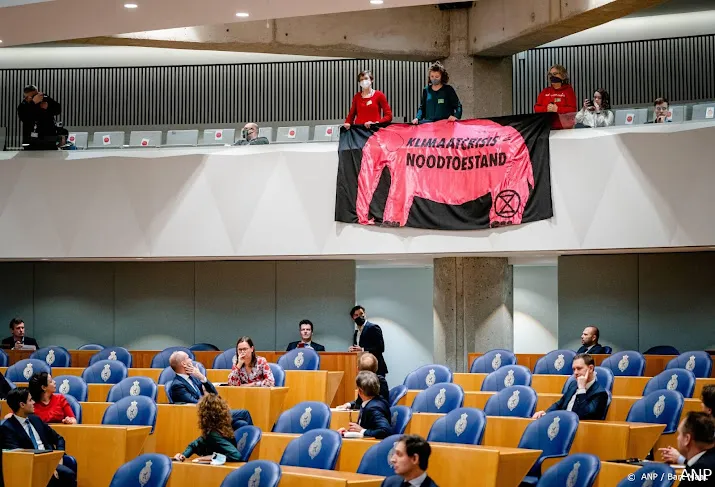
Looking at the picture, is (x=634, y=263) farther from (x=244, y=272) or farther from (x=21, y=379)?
(x=21, y=379)

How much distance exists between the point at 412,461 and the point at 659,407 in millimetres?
3343

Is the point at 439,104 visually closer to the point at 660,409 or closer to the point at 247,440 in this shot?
the point at 660,409

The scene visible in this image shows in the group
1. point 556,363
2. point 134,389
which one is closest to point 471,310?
point 556,363

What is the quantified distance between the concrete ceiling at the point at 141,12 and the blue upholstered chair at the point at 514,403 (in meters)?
3.74

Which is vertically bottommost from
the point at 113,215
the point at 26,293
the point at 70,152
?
the point at 26,293

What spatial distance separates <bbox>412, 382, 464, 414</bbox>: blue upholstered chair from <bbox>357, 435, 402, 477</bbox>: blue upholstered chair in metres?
2.44

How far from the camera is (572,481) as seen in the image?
19.4 feet

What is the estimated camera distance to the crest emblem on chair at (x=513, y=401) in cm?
876

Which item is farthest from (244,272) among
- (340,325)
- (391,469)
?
(391,469)

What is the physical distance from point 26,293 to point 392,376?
6118 millimetres

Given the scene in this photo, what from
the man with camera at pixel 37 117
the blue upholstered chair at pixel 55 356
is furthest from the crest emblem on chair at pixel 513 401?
the man with camera at pixel 37 117

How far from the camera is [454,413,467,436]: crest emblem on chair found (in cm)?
756

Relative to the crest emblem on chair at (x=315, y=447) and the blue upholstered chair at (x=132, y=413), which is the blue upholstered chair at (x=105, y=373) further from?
the crest emblem on chair at (x=315, y=447)

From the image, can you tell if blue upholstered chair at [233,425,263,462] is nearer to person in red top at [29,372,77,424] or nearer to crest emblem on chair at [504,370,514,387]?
person in red top at [29,372,77,424]
